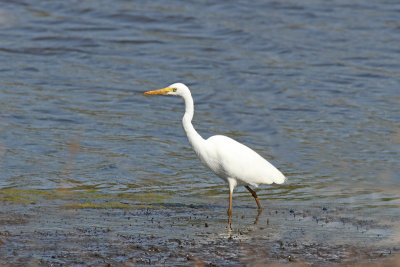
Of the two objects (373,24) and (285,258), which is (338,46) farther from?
(285,258)

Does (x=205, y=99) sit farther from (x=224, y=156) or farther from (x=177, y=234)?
(x=177, y=234)

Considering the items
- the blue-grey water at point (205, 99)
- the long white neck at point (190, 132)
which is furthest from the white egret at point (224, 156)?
the blue-grey water at point (205, 99)

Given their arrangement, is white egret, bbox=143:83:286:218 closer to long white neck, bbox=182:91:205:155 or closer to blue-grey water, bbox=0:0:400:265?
long white neck, bbox=182:91:205:155

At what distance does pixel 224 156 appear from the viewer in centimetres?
785

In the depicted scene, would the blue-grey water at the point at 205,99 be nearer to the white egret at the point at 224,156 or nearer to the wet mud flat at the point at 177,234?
the wet mud flat at the point at 177,234

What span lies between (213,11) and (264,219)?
13561 mm

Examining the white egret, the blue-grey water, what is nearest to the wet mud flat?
the blue-grey water

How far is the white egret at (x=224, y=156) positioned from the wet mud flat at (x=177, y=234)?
13.9 inches

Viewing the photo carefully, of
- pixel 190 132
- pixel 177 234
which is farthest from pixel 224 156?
pixel 177 234

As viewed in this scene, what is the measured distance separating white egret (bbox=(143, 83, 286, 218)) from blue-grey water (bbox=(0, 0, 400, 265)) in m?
0.35

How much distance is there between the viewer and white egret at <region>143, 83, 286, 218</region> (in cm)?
788

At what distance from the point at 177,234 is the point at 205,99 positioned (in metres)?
7.69

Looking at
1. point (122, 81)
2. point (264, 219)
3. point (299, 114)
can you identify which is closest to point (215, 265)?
point (264, 219)

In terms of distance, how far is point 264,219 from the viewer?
292 inches
